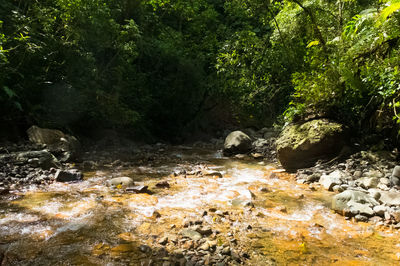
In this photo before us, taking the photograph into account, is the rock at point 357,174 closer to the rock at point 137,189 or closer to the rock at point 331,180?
→ the rock at point 331,180

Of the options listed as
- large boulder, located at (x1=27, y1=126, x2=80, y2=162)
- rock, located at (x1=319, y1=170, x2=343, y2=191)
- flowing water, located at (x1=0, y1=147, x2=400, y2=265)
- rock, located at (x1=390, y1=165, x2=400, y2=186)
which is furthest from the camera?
large boulder, located at (x1=27, y1=126, x2=80, y2=162)

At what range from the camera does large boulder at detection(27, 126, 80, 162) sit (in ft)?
26.3

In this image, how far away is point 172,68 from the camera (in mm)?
14039

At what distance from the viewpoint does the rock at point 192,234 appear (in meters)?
3.62

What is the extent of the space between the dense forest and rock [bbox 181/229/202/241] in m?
3.86

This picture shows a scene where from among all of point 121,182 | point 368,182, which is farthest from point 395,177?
point 121,182

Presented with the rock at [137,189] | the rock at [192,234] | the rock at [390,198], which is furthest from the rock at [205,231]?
the rock at [390,198]

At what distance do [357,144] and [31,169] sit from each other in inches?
315

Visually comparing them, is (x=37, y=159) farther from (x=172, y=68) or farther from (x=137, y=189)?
(x=172, y=68)

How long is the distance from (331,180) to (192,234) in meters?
3.74

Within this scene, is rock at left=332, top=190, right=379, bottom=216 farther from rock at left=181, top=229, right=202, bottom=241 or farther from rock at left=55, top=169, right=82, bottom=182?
rock at left=55, top=169, right=82, bottom=182

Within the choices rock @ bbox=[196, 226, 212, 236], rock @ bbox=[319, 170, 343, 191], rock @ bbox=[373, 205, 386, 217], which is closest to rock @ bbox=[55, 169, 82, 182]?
rock @ bbox=[196, 226, 212, 236]

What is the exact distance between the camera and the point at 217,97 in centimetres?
1675

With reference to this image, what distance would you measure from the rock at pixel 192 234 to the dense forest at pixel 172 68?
3.86 m
